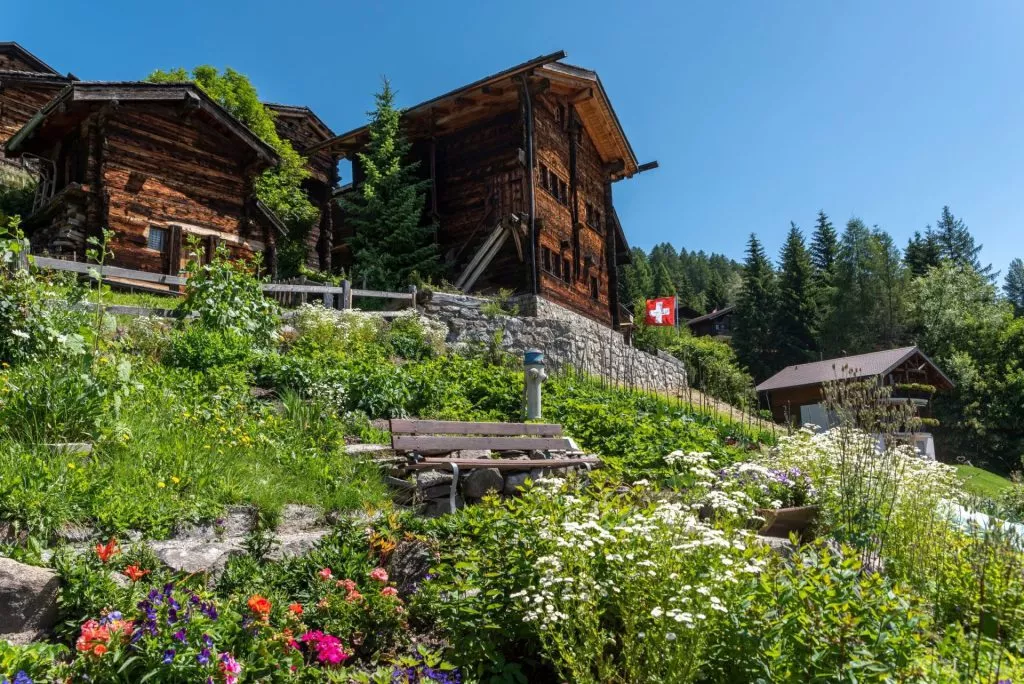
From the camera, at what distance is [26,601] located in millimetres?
3479

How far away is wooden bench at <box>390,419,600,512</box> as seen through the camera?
661 centimetres

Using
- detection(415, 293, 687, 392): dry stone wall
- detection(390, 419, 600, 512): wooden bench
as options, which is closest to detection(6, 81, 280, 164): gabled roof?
detection(415, 293, 687, 392): dry stone wall

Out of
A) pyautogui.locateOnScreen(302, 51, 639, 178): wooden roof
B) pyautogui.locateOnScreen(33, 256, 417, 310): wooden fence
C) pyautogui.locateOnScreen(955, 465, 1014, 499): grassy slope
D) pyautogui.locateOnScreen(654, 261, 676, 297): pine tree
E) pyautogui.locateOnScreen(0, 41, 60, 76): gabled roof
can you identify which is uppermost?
pyautogui.locateOnScreen(0, 41, 60, 76): gabled roof

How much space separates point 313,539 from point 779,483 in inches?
183

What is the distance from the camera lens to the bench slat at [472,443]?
6.63m

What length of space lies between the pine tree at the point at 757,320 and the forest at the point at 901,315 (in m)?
0.08

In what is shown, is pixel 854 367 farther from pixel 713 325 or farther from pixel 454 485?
pixel 713 325

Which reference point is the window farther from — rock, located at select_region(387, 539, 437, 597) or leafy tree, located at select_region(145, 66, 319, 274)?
rock, located at select_region(387, 539, 437, 597)

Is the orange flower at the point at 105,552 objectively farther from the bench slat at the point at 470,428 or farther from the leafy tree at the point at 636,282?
the leafy tree at the point at 636,282

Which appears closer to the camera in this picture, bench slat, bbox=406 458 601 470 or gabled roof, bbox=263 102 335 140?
bench slat, bbox=406 458 601 470

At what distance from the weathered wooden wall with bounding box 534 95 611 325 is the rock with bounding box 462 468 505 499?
12348 millimetres

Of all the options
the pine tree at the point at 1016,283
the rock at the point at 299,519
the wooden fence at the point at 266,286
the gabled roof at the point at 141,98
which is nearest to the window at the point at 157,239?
the wooden fence at the point at 266,286

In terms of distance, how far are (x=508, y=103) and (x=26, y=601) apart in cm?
1845

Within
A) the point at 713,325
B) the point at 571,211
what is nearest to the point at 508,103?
the point at 571,211
